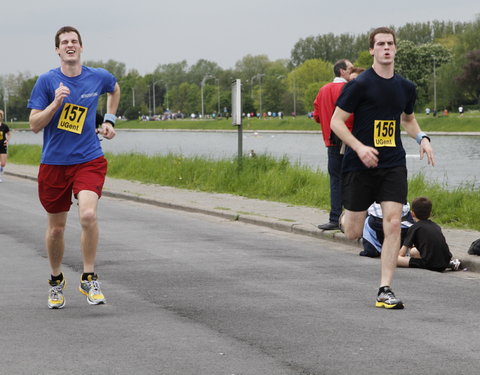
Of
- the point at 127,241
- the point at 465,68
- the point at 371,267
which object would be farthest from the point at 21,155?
the point at 465,68

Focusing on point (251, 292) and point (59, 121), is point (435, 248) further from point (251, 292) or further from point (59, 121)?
point (59, 121)

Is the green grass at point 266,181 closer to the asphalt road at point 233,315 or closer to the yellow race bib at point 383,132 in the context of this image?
the asphalt road at point 233,315

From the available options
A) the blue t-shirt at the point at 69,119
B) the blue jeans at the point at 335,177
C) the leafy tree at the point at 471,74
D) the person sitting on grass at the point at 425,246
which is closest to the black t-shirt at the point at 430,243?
the person sitting on grass at the point at 425,246

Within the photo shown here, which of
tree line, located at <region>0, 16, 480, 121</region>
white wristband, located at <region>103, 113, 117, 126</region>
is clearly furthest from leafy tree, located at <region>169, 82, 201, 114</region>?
white wristband, located at <region>103, 113, 117, 126</region>

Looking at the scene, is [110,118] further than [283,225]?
No

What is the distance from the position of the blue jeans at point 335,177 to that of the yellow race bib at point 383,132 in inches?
177

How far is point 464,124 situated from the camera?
77.2 m

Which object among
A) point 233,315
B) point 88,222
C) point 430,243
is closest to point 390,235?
point 233,315

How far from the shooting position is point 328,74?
15038 cm

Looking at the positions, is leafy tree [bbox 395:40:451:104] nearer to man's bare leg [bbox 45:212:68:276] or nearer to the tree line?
the tree line

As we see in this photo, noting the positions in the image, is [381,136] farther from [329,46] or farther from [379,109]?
[329,46]

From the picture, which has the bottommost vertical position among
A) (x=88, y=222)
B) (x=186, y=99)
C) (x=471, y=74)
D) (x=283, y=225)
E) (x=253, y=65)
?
(x=283, y=225)

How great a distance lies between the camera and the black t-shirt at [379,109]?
22.2ft

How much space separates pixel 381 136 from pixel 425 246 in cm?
221
